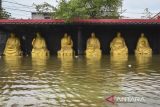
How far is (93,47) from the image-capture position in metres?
23.4

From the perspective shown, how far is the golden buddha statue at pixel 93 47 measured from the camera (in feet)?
76.1

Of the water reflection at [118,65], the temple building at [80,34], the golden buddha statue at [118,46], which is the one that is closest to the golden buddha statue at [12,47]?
the temple building at [80,34]

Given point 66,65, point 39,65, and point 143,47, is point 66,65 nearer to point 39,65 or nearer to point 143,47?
point 39,65

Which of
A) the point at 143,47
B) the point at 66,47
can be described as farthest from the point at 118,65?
the point at 143,47

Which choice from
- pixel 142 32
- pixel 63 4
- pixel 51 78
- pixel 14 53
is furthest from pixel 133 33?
pixel 51 78

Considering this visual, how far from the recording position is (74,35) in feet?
80.4

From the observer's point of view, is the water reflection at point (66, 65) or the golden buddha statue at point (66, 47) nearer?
the water reflection at point (66, 65)

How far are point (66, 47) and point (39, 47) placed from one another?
1.59 metres

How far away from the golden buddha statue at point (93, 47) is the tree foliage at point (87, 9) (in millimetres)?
1682

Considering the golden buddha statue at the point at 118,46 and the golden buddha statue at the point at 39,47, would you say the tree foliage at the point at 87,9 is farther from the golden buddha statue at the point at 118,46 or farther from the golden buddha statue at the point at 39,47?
the golden buddha statue at the point at 118,46

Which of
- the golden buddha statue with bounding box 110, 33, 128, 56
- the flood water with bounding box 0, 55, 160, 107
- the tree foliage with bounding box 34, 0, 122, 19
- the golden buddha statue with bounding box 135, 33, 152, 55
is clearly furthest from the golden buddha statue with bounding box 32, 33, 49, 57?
the flood water with bounding box 0, 55, 160, 107

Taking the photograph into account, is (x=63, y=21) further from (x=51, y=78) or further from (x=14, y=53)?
(x=51, y=78)

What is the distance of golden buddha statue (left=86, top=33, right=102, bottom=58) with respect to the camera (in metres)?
23.2

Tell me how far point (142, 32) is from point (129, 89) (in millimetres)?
15065
